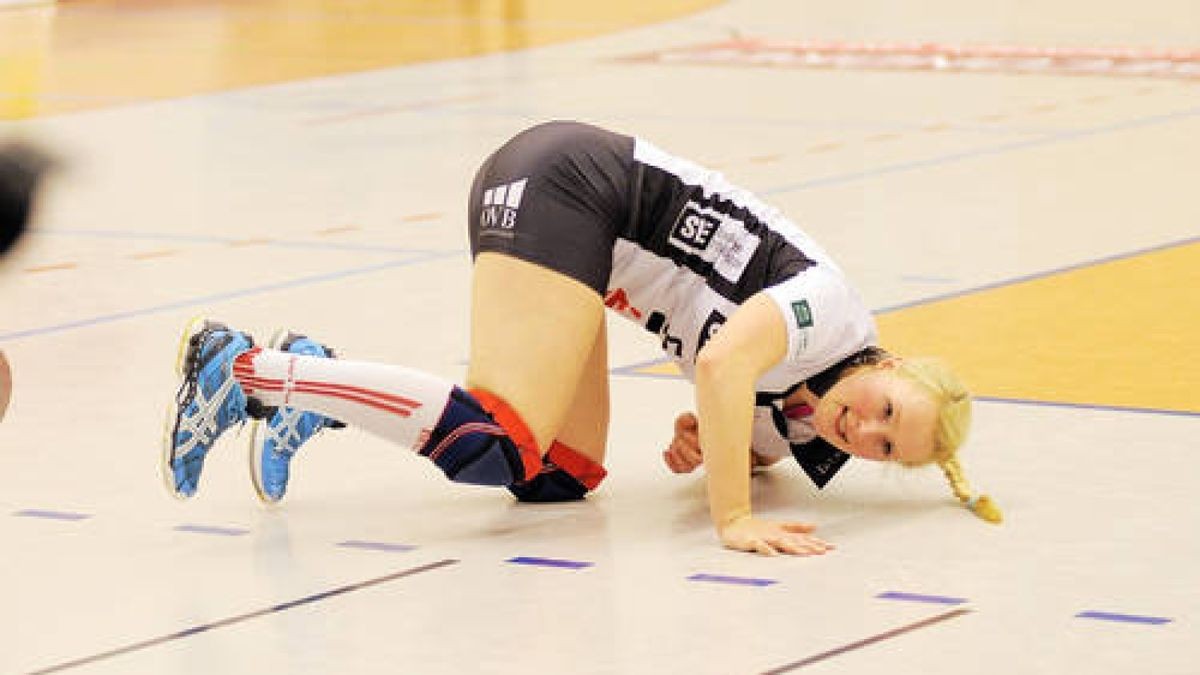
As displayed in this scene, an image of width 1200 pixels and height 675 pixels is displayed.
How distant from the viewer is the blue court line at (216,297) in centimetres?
734

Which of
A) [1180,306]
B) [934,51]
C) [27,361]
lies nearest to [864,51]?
[934,51]

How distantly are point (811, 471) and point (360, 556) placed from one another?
0.96 m

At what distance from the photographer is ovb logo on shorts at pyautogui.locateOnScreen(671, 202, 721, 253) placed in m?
5.10

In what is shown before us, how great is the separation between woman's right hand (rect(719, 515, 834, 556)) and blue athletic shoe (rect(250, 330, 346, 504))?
0.91 m

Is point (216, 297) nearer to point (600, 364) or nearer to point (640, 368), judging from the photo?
point (640, 368)

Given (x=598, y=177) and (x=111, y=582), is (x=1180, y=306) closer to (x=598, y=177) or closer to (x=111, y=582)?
(x=598, y=177)

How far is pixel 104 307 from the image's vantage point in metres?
7.73

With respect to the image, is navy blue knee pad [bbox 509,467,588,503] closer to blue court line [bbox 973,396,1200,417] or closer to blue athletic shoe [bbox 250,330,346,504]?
blue athletic shoe [bbox 250,330,346,504]

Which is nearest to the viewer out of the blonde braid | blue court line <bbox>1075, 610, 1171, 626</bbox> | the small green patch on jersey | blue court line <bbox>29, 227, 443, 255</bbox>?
blue court line <bbox>1075, 610, 1171, 626</bbox>

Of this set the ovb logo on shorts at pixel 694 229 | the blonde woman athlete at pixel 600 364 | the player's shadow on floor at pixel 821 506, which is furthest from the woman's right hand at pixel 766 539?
the ovb logo on shorts at pixel 694 229

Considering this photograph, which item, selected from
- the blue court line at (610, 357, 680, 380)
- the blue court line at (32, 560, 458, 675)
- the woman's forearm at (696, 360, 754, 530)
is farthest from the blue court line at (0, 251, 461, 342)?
the woman's forearm at (696, 360, 754, 530)

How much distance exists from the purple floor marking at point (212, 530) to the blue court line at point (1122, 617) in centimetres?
168

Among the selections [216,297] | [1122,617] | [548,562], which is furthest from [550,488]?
[216,297]

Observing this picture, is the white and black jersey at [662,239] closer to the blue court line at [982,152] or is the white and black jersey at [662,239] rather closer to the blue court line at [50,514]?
the blue court line at [50,514]
